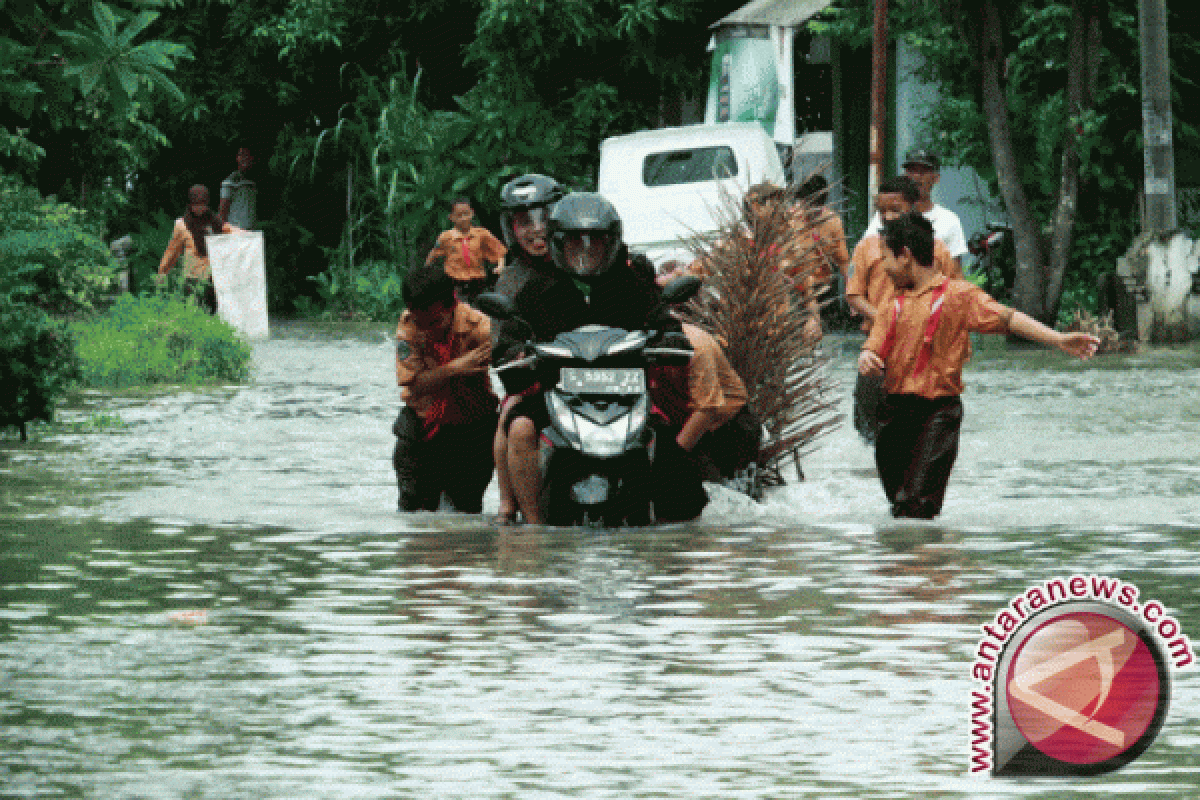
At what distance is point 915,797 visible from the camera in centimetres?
659

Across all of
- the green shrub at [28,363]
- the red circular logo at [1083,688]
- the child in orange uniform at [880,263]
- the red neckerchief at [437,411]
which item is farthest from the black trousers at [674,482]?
the green shrub at [28,363]

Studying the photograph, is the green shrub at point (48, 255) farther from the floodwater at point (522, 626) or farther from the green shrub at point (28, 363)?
the floodwater at point (522, 626)

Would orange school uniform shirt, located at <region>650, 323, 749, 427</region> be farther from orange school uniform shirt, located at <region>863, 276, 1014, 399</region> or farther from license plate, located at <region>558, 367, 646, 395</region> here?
orange school uniform shirt, located at <region>863, 276, 1014, 399</region>

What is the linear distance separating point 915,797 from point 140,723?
2250mm

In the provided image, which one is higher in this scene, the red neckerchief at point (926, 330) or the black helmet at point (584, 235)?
the black helmet at point (584, 235)

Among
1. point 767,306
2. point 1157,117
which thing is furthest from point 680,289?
point 1157,117

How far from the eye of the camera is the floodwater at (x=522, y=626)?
22.9 feet

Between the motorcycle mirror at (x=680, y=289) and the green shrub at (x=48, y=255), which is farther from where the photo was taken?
the green shrub at (x=48, y=255)

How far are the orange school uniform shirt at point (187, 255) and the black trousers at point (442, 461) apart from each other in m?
14.3

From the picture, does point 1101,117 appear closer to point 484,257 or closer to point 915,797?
point 484,257

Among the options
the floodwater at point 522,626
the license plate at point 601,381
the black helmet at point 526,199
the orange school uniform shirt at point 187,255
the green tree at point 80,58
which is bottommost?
the floodwater at point 522,626

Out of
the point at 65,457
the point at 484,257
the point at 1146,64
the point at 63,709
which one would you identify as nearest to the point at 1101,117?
the point at 1146,64

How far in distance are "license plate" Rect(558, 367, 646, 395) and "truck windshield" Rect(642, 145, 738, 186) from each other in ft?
51.2

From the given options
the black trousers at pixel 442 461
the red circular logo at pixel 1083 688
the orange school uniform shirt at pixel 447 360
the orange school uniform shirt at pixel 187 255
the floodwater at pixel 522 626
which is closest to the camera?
the floodwater at pixel 522 626
